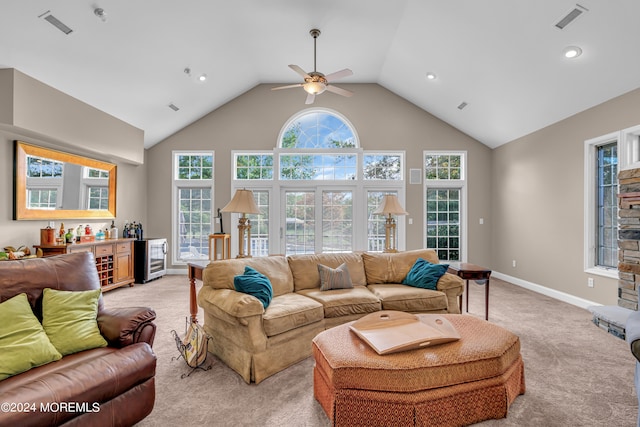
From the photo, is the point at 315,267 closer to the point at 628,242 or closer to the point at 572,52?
the point at 628,242

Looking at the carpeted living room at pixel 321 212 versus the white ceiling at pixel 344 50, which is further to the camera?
the white ceiling at pixel 344 50

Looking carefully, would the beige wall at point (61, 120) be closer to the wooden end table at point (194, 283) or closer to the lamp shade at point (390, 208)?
the wooden end table at point (194, 283)

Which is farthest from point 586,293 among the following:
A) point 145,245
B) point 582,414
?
point 145,245

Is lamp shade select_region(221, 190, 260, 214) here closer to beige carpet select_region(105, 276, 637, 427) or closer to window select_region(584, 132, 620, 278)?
beige carpet select_region(105, 276, 637, 427)

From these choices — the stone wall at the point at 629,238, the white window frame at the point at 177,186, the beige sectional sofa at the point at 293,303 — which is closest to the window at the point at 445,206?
the beige sectional sofa at the point at 293,303

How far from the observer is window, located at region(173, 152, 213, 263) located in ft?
21.4

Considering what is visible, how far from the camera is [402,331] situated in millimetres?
2119

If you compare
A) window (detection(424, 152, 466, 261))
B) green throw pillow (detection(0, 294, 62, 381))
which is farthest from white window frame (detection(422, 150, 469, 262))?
green throw pillow (detection(0, 294, 62, 381))

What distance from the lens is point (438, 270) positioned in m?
3.51

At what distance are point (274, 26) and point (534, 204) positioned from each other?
16.3ft

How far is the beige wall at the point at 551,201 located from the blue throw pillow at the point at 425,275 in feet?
7.66

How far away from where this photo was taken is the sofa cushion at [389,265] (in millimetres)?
3744

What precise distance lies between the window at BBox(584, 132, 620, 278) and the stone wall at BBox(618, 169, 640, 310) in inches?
19.6

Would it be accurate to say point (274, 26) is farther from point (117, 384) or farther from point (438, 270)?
point (117, 384)
